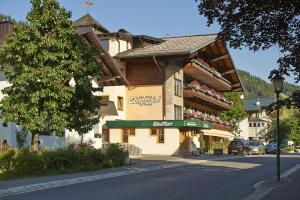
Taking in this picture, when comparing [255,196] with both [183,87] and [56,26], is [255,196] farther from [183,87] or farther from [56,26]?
[183,87]

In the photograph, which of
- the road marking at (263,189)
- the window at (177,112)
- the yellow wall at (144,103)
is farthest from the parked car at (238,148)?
the road marking at (263,189)

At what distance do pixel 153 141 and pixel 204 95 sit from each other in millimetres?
11095

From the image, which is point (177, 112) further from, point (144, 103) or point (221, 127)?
point (221, 127)

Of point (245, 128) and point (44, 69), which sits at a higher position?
point (44, 69)

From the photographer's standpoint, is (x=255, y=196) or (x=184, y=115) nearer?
(x=255, y=196)

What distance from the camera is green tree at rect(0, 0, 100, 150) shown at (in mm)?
23609

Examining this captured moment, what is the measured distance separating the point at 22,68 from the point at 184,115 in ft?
101

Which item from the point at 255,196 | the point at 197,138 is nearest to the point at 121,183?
the point at 255,196

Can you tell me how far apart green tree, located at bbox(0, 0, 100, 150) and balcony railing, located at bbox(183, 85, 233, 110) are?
1079 inches

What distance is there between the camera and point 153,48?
5091 centimetres

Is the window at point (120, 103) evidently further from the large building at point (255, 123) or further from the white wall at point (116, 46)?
the large building at point (255, 123)

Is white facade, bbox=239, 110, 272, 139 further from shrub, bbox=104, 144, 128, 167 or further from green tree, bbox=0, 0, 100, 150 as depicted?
green tree, bbox=0, 0, 100, 150

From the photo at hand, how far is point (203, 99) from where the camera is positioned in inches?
2212

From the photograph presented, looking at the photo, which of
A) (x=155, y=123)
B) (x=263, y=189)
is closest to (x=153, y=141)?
(x=155, y=123)
